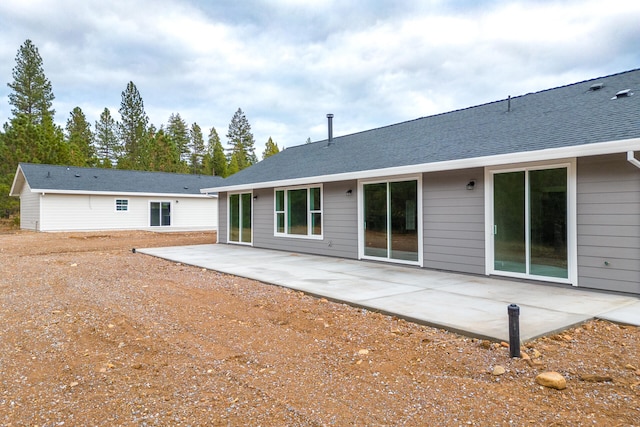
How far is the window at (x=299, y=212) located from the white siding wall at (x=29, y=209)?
14578 millimetres

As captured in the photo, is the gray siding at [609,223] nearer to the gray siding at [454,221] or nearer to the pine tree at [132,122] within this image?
the gray siding at [454,221]

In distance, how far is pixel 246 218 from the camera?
13.1m

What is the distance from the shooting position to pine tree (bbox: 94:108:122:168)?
4191 cm

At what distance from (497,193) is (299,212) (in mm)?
5657

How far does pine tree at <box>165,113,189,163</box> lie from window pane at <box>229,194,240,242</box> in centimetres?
3554

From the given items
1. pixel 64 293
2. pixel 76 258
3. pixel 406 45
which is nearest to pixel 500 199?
pixel 64 293

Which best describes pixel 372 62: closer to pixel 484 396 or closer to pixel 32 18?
pixel 32 18

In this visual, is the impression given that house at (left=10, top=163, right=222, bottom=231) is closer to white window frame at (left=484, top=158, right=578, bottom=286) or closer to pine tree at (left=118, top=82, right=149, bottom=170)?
pine tree at (left=118, top=82, right=149, bottom=170)

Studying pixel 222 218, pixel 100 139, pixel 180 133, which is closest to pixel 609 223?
pixel 222 218

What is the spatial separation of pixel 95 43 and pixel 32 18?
7.18 feet

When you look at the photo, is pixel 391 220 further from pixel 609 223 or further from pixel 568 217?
pixel 609 223

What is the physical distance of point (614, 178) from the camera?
17.8ft

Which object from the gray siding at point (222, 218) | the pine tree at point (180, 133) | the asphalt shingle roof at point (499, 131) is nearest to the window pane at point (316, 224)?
the asphalt shingle roof at point (499, 131)

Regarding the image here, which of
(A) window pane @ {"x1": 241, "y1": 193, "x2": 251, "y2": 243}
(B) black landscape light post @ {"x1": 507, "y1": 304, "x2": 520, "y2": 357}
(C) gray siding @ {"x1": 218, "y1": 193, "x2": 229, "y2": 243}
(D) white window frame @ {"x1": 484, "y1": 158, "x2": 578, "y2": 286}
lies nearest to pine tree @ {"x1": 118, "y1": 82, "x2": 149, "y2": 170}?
(C) gray siding @ {"x1": 218, "y1": 193, "x2": 229, "y2": 243}
